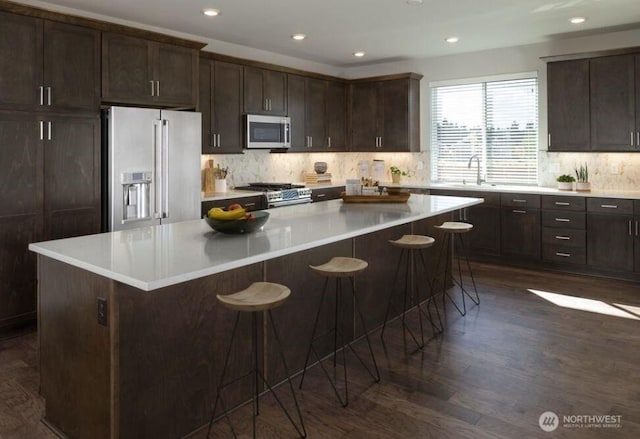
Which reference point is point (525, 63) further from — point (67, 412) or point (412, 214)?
point (67, 412)

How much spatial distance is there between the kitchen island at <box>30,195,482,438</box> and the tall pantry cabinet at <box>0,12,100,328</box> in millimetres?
1452

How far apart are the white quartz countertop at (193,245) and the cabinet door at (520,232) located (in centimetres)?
252

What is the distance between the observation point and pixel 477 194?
6.30 metres

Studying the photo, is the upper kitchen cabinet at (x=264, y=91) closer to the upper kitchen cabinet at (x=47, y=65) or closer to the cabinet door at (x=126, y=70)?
the cabinet door at (x=126, y=70)

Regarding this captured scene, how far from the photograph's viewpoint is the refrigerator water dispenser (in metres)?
4.34

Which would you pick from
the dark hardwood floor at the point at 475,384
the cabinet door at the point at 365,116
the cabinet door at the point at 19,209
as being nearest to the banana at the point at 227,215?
the dark hardwood floor at the point at 475,384

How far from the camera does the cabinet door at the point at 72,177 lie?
401cm

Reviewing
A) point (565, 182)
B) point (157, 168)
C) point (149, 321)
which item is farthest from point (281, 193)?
point (149, 321)

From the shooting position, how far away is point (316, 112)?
6973 mm

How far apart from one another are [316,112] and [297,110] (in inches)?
15.8

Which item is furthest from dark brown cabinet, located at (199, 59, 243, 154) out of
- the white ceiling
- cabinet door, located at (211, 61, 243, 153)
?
the white ceiling

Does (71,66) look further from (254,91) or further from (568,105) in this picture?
(568,105)

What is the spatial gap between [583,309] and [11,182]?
4.76 m

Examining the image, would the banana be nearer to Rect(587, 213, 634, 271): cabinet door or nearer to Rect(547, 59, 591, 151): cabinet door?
Rect(587, 213, 634, 271): cabinet door
